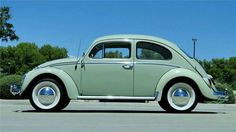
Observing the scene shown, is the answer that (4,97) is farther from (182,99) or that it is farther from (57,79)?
(182,99)

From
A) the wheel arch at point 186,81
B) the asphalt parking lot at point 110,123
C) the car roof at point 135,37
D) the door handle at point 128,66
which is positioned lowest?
the asphalt parking lot at point 110,123

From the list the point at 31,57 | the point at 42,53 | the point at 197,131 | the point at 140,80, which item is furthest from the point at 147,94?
the point at 42,53

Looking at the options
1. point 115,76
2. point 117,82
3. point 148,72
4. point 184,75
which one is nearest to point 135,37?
point 148,72

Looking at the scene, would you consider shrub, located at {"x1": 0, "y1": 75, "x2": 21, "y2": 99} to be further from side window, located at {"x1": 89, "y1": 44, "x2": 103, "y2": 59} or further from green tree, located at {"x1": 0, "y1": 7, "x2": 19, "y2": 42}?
green tree, located at {"x1": 0, "y1": 7, "x2": 19, "y2": 42}

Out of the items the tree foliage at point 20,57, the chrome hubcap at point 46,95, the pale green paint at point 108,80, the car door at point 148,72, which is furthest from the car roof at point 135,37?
the tree foliage at point 20,57

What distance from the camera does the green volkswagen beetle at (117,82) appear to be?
12117 mm

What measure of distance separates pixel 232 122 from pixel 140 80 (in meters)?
2.69

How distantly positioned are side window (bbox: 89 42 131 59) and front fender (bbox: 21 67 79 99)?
2.56ft

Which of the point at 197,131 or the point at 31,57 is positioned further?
the point at 31,57

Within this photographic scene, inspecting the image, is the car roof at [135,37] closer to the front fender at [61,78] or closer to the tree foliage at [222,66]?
the front fender at [61,78]

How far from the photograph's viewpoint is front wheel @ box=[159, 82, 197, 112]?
1215cm

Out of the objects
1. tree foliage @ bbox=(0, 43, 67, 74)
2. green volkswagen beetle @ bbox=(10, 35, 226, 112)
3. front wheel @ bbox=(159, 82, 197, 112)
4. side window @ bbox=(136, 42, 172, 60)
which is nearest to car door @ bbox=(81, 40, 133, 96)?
green volkswagen beetle @ bbox=(10, 35, 226, 112)

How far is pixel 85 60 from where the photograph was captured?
482 inches

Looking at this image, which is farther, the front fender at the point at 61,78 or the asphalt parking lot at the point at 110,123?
the front fender at the point at 61,78
